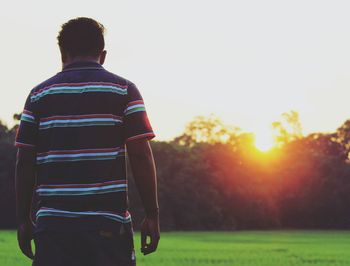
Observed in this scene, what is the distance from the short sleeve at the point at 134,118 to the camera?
3.19 meters

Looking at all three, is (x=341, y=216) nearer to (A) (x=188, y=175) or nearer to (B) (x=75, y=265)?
(A) (x=188, y=175)

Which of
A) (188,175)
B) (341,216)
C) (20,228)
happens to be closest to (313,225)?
(341,216)

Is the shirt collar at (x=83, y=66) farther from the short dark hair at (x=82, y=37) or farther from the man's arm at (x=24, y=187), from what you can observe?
the man's arm at (x=24, y=187)

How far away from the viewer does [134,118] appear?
10.5 ft

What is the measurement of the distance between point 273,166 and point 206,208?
9634mm

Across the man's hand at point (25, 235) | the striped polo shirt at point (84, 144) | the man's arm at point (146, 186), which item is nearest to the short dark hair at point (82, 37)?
the striped polo shirt at point (84, 144)

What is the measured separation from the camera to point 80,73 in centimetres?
325

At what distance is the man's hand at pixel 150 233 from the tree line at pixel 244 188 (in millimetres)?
53634

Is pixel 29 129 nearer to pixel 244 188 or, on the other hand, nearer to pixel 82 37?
pixel 82 37

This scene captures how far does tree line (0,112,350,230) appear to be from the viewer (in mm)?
60781

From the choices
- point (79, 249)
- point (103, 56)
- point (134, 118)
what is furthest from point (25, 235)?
point (103, 56)

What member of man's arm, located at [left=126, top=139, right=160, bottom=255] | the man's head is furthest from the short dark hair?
man's arm, located at [left=126, top=139, right=160, bottom=255]

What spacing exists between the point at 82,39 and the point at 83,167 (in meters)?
0.61

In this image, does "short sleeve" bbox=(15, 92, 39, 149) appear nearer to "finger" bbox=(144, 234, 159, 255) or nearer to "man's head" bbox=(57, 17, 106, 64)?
"man's head" bbox=(57, 17, 106, 64)
